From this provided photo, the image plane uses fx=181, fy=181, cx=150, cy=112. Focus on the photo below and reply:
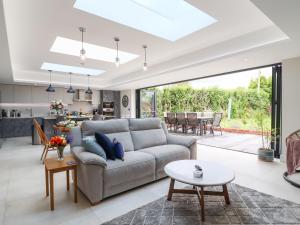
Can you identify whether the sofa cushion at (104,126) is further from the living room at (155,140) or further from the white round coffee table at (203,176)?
the white round coffee table at (203,176)

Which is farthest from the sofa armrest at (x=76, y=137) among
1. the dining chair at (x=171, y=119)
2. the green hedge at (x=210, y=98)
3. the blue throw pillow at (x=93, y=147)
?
the green hedge at (x=210, y=98)

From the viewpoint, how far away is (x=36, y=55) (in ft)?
15.0

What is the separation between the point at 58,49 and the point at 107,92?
513 centimetres

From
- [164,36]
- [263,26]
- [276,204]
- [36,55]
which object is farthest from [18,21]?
[276,204]

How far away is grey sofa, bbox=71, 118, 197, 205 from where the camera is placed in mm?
2229

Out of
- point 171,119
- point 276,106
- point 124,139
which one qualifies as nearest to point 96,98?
point 171,119

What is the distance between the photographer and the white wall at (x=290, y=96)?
369 cm

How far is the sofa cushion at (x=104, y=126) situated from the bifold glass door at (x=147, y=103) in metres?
5.74

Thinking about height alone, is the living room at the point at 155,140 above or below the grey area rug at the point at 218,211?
above

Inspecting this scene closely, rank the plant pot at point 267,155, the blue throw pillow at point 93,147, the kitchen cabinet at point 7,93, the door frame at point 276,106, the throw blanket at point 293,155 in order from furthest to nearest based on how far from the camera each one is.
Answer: the kitchen cabinet at point 7,93 → the door frame at point 276,106 → the plant pot at point 267,155 → the throw blanket at point 293,155 → the blue throw pillow at point 93,147

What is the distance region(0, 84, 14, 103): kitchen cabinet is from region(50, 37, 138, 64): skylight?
450 cm

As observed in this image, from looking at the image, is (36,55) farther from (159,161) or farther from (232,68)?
(232,68)

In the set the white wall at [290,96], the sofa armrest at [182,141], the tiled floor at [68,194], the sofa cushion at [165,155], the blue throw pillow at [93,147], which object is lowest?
the tiled floor at [68,194]

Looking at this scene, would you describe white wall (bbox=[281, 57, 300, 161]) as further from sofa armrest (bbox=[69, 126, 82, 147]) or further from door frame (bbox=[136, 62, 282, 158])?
sofa armrest (bbox=[69, 126, 82, 147])
